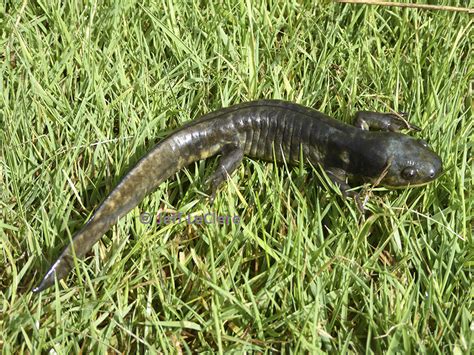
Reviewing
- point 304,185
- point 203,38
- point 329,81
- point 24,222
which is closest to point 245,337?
point 304,185

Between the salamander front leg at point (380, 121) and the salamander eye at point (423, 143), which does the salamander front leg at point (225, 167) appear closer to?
the salamander front leg at point (380, 121)

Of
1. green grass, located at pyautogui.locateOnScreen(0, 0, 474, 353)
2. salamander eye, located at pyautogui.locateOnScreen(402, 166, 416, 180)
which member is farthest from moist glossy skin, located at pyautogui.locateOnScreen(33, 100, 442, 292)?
green grass, located at pyautogui.locateOnScreen(0, 0, 474, 353)

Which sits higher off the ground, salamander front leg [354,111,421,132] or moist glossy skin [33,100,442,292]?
salamander front leg [354,111,421,132]

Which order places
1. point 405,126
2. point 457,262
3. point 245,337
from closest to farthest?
point 245,337
point 457,262
point 405,126

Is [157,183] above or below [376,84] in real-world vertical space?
below

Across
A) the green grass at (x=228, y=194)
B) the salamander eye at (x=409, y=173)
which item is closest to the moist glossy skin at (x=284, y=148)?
the salamander eye at (x=409, y=173)

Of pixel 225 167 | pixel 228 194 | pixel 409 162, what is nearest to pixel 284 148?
pixel 225 167

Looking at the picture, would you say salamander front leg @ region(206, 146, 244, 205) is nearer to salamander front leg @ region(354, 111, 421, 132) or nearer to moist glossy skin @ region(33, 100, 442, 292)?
moist glossy skin @ region(33, 100, 442, 292)

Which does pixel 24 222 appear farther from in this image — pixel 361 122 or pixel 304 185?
pixel 361 122
